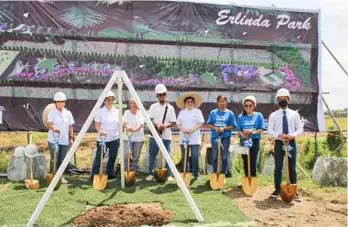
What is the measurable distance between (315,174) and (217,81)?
265cm

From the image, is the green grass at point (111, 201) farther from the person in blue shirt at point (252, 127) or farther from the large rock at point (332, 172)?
the large rock at point (332, 172)

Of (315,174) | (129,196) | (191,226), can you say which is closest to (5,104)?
(129,196)

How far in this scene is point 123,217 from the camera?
14.3ft

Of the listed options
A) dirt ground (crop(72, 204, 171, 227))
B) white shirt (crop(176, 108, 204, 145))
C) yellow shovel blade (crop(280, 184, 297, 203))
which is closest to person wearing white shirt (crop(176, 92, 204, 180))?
white shirt (crop(176, 108, 204, 145))

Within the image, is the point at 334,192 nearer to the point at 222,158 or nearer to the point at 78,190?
the point at 222,158

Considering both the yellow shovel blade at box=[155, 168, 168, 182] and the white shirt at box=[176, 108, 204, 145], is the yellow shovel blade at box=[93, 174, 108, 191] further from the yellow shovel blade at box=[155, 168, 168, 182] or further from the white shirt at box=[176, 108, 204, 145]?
the white shirt at box=[176, 108, 204, 145]

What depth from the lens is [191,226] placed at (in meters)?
4.23

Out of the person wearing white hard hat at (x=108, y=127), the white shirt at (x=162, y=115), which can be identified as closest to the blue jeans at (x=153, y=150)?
the white shirt at (x=162, y=115)

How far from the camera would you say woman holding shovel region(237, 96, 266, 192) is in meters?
5.82

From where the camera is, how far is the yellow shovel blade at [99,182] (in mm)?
5848

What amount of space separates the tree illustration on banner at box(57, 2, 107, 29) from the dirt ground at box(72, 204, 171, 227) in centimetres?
421

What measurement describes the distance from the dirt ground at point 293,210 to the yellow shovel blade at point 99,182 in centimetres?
193

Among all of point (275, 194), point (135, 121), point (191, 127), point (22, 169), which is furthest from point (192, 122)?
point (22, 169)

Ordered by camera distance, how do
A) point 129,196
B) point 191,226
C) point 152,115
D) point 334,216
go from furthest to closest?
point 152,115, point 129,196, point 334,216, point 191,226
